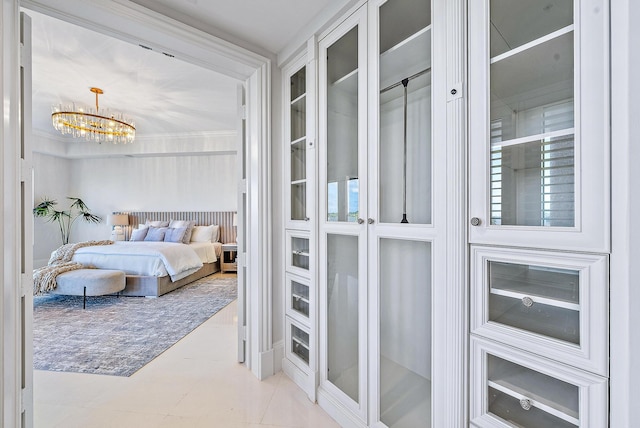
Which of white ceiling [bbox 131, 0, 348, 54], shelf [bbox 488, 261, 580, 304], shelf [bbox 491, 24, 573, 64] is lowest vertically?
shelf [bbox 488, 261, 580, 304]

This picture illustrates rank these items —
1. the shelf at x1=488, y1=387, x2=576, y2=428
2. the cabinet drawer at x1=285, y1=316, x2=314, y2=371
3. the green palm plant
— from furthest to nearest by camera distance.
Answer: the green palm plant < the cabinet drawer at x1=285, y1=316, x2=314, y2=371 < the shelf at x1=488, y1=387, x2=576, y2=428

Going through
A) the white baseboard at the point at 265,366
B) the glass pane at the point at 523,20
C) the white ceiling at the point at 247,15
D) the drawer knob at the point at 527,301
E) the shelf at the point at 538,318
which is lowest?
the white baseboard at the point at 265,366

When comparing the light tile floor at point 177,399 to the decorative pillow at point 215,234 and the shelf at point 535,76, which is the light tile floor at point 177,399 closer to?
the shelf at point 535,76

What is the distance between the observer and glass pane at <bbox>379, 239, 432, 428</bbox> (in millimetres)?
1310

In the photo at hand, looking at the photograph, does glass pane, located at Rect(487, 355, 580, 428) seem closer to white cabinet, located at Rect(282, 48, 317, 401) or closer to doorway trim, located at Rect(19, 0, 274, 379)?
white cabinet, located at Rect(282, 48, 317, 401)

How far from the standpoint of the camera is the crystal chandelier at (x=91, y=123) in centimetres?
399

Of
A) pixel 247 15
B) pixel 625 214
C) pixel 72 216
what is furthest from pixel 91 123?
pixel 625 214

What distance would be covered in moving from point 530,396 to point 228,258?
Result: 20.0ft

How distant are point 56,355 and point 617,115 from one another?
390cm

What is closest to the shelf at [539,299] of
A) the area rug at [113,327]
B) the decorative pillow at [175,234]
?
the area rug at [113,327]

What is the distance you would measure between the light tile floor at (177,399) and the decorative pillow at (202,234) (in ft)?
13.0

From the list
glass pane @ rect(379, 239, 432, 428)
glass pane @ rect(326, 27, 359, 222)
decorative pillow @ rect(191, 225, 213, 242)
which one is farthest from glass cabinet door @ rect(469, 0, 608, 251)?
decorative pillow @ rect(191, 225, 213, 242)

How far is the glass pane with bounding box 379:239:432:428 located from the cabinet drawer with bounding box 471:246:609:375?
0.27 metres

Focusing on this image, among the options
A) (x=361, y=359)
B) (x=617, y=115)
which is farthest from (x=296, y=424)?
(x=617, y=115)
